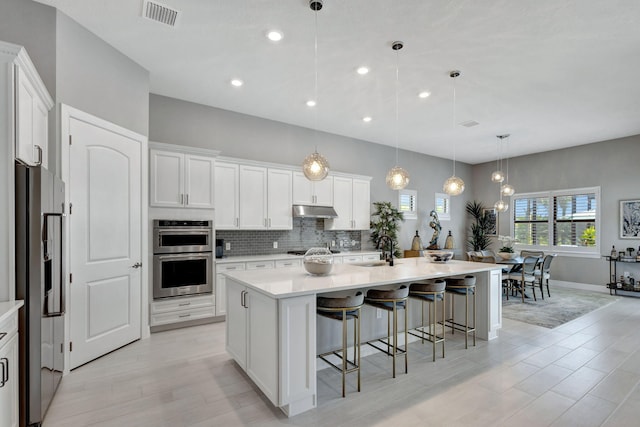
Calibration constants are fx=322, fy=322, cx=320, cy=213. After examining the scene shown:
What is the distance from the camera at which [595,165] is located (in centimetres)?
721

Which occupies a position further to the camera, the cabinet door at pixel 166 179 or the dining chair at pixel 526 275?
the dining chair at pixel 526 275

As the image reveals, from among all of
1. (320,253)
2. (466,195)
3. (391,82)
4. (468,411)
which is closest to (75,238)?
(320,253)

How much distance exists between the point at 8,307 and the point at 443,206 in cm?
896

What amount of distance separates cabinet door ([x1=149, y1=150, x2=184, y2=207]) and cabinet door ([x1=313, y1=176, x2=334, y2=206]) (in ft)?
8.00

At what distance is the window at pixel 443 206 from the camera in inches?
350

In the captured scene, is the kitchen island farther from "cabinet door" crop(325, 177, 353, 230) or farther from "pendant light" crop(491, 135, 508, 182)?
"pendant light" crop(491, 135, 508, 182)

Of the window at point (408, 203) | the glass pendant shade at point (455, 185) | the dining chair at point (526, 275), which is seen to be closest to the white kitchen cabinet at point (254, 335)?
the glass pendant shade at point (455, 185)

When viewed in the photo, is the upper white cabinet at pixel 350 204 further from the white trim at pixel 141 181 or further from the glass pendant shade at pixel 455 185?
the white trim at pixel 141 181

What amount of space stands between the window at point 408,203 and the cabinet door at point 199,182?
4.81m

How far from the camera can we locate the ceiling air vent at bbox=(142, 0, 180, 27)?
2836mm

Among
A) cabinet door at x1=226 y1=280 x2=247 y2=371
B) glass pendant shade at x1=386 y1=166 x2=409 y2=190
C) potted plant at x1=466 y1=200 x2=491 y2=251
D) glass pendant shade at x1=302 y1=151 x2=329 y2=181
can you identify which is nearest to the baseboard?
potted plant at x1=466 y1=200 x2=491 y2=251

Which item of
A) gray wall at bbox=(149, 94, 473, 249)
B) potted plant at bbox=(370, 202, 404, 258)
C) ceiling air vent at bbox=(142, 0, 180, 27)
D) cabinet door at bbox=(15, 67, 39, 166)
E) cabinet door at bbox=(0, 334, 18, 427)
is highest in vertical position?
ceiling air vent at bbox=(142, 0, 180, 27)

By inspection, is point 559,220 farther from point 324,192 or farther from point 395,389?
point 395,389

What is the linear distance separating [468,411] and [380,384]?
0.72 m
